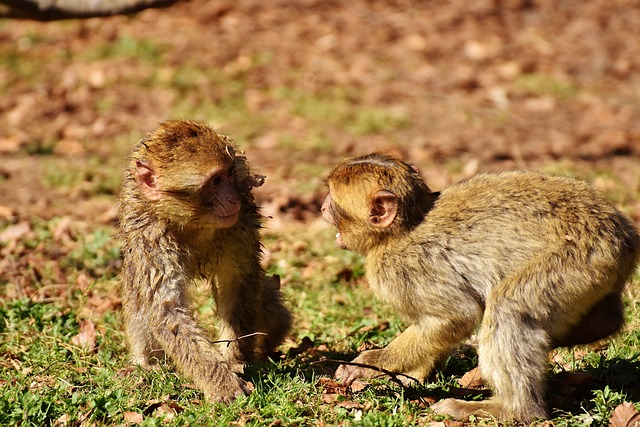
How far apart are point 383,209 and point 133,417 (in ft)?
6.09

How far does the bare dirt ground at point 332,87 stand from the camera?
10141 millimetres

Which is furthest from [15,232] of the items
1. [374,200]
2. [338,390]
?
[374,200]

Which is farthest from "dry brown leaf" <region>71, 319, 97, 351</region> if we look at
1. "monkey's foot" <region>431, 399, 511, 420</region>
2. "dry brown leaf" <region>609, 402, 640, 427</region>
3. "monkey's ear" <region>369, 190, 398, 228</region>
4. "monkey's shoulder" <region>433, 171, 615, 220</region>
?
"dry brown leaf" <region>609, 402, 640, 427</region>

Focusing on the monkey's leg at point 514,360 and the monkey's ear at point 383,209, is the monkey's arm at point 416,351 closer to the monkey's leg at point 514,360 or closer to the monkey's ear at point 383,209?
the monkey's leg at point 514,360

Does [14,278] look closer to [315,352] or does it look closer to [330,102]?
[315,352]

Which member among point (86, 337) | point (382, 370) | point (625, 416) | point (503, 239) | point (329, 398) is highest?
point (503, 239)

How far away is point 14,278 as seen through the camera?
6.95 m

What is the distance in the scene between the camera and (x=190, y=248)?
17.4 feet

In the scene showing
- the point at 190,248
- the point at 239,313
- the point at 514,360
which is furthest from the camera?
the point at 239,313

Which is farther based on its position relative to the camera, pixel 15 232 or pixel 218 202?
pixel 15 232

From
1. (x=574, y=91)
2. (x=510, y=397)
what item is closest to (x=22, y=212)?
(x=510, y=397)

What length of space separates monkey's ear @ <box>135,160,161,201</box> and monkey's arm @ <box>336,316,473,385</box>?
5.06ft

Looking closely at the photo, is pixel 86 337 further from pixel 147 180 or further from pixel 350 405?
pixel 350 405

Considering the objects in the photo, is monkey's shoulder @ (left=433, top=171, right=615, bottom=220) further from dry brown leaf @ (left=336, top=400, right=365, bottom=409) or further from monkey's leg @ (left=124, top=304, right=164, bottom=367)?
monkey's leg @ (left=124, top=304, right=164, bottom=367)
